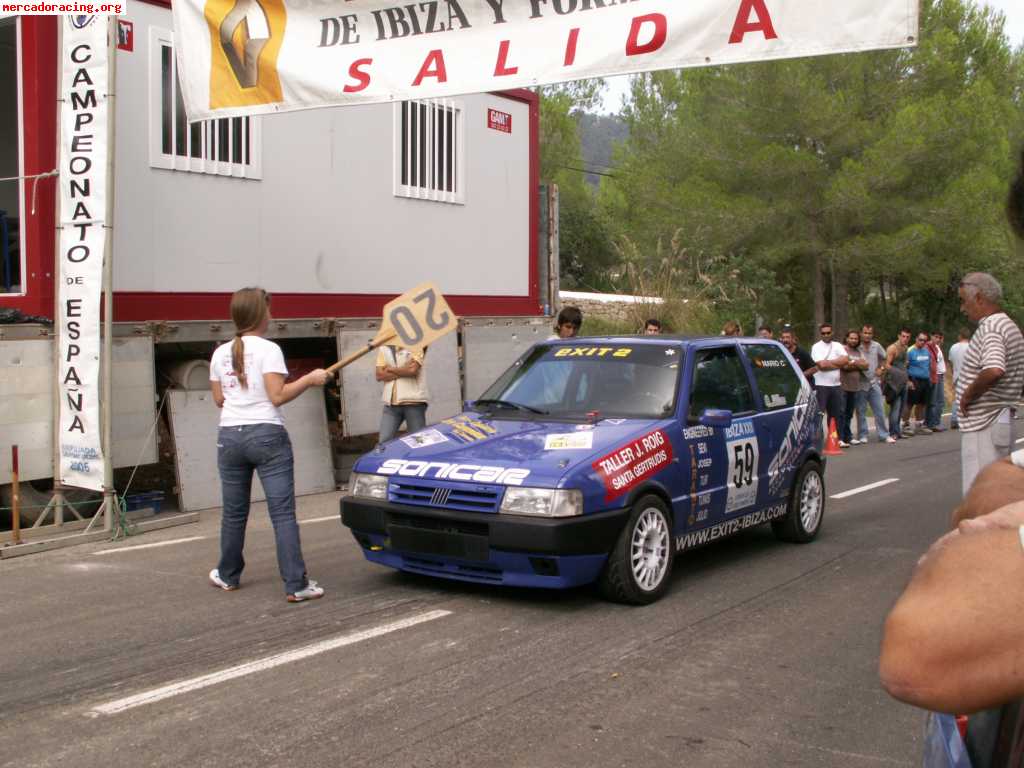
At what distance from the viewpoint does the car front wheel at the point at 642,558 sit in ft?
19.6

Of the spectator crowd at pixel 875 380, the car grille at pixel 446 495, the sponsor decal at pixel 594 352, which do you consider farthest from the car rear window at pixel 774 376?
the spectator crowd at pixel 875 380

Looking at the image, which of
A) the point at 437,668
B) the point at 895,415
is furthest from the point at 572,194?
the point at 437,668

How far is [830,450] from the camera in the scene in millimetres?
14891

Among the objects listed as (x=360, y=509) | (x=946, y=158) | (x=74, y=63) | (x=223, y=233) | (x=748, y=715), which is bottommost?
(x=748, y=715)

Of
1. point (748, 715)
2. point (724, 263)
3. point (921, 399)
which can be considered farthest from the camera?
point (724, 263)

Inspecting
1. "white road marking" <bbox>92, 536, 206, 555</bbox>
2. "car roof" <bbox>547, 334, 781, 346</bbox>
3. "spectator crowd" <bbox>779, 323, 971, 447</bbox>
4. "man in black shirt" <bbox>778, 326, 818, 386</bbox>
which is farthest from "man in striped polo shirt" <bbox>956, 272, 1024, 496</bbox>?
"man in black shirt" <bbox>778, 326, 818, 386</bbox>

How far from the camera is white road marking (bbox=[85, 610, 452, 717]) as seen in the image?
4.49 metres

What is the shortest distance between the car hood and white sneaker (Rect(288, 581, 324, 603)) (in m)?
0.75

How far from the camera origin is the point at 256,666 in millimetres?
4984

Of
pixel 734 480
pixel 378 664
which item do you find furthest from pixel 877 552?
pixel 378 664

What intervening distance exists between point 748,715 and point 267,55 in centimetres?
632

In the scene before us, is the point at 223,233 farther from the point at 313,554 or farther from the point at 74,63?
the point at 313,554
